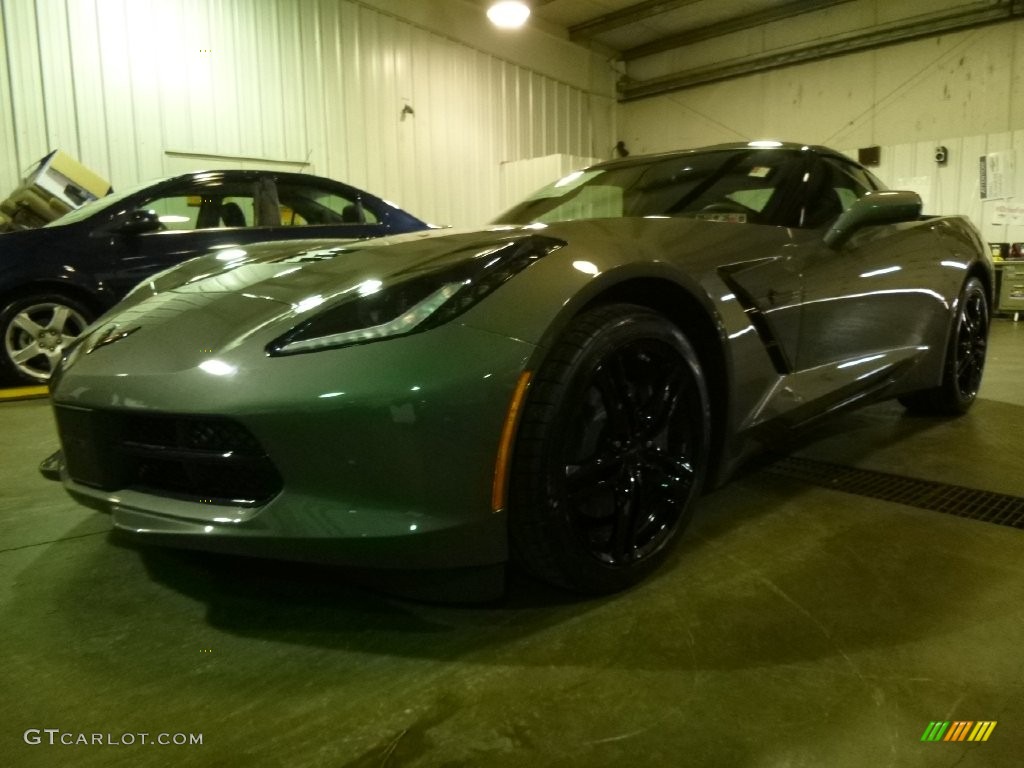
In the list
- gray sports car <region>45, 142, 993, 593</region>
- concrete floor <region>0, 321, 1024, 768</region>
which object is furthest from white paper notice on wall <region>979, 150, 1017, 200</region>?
concrete floor <region>0, 321, 1024, 768</region>

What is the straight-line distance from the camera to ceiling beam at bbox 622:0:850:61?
8789 millimetres

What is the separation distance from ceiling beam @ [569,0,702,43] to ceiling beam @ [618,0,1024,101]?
43.5 inches

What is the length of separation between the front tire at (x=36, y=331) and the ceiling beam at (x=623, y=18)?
777 centimetres

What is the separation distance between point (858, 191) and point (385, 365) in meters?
2.22

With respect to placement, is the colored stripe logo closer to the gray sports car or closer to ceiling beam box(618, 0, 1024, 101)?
the gray sports car

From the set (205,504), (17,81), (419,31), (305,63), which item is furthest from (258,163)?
(205,504)

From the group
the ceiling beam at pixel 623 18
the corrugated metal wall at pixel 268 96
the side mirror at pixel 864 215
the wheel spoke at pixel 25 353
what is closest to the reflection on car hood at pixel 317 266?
the side mirror at pixel 864 215

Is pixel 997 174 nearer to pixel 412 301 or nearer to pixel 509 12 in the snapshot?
pixel 509 12

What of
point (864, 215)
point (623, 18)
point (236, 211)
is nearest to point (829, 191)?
point (864, 215)

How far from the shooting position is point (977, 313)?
3.11 metres

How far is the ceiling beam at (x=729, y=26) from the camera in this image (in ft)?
28.8

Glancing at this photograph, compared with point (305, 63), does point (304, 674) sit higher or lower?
lower

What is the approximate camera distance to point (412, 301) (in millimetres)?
1293

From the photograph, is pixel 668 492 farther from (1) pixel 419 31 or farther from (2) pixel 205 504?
(1) pixel 419 31
